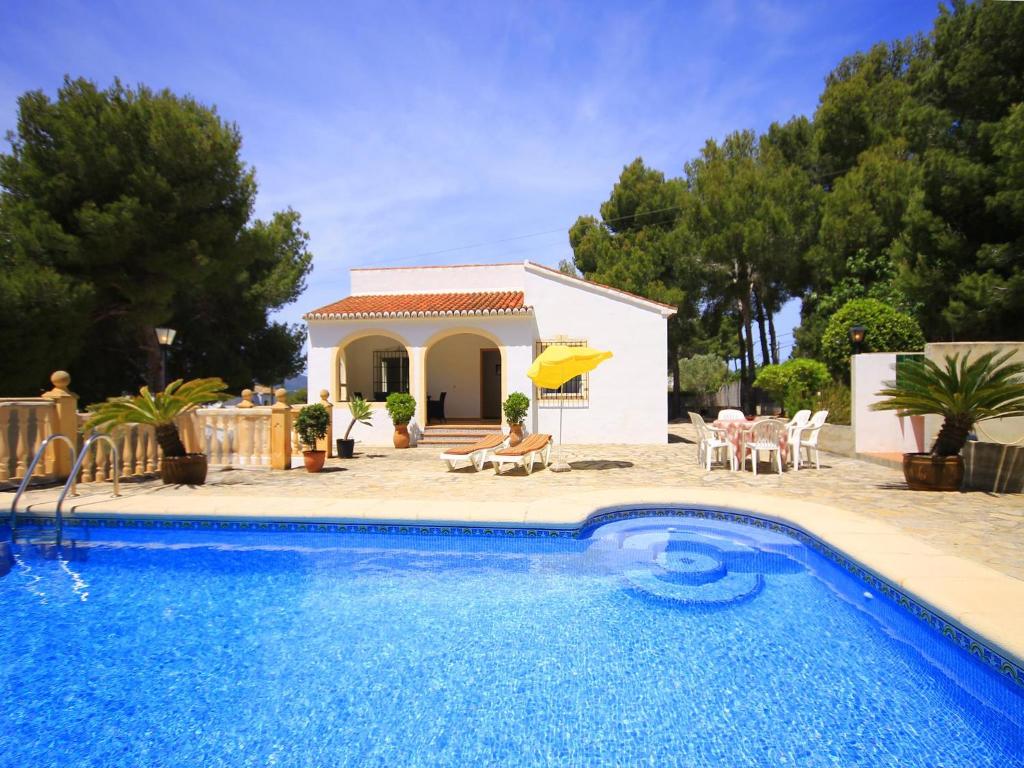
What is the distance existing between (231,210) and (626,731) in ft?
67.1

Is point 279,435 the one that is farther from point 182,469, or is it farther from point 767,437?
point 767,437

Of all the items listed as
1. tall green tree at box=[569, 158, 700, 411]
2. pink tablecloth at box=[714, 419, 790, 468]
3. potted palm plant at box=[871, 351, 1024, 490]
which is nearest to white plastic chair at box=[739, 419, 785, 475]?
pink tablecloth at box=[714, 419, 790, 468]

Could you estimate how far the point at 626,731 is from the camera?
3094 millimetres

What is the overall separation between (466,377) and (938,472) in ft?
47.1

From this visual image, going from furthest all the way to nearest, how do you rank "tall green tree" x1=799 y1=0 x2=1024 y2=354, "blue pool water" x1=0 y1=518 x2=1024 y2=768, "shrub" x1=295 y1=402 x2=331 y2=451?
"tall green tree" x1=799 y1=0 x2=1024 y2=354 < "shrub" x1=295 y1=402 x2=331 y2=451 < "blue pool water" x1=0 y1=518 x2=1024 y2=768

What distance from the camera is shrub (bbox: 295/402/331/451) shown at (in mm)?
11055

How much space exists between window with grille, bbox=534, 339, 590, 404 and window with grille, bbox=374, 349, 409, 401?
5.36 m

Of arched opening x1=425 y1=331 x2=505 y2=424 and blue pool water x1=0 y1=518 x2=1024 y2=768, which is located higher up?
arched opening x1=425 y1=331 x2=505 y2=424

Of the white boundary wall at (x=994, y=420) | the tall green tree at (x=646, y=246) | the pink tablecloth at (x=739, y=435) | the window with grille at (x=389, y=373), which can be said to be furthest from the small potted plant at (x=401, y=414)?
the tall green tree at (x=646, y=246)

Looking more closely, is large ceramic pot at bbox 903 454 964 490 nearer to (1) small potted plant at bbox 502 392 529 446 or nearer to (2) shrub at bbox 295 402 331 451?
(1) small potted plant at bbox 502 392 529 446

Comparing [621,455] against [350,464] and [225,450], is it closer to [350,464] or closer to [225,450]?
[350,464]

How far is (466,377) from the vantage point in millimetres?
20047

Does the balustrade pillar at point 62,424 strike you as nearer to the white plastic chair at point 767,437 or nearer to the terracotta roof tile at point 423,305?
the terracotta roof tile at point 423,305

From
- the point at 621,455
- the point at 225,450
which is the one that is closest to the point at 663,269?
the point at 621,455
